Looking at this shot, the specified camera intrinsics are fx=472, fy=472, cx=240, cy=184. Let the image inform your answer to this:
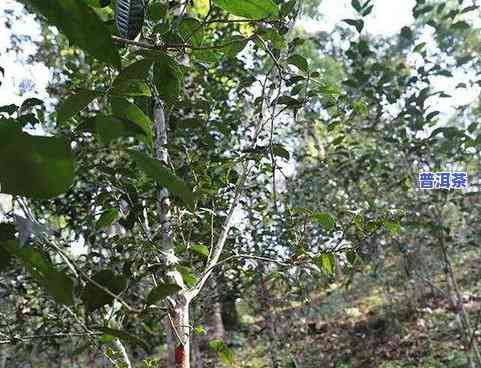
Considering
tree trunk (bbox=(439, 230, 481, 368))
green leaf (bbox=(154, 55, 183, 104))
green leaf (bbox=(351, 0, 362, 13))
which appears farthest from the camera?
tree trunk (bbox=(439, 230, 481, 368))

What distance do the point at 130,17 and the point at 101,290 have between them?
0.33 meters

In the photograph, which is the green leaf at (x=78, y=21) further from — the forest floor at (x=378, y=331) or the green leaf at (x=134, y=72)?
the forest floor at (x=378, y=331)

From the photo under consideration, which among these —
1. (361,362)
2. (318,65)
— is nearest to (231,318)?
(361,362)

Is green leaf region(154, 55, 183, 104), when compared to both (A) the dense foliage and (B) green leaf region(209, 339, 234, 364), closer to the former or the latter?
(A) the dense foliage

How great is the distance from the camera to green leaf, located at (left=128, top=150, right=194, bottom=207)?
1.23 feet

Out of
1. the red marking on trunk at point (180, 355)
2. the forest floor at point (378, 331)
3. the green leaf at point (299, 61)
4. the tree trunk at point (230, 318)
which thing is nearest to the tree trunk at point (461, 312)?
the forest floor at point (378, 331)

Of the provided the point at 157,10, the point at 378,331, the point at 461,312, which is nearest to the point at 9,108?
the point at 157,10

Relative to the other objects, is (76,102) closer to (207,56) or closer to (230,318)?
(207,56)

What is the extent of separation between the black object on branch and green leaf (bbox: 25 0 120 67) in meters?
0.25

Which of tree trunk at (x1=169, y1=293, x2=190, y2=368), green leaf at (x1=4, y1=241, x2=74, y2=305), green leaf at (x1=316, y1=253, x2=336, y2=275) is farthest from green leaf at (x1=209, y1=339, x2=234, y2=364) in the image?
green leaf at (x1=4, y1=241, x2=74, y2=305)

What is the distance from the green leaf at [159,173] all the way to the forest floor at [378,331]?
4478 millimetres

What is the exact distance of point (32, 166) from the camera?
0.26 metres

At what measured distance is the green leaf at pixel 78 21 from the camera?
0.99 feet

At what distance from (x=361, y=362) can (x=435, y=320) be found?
115 centimetres
